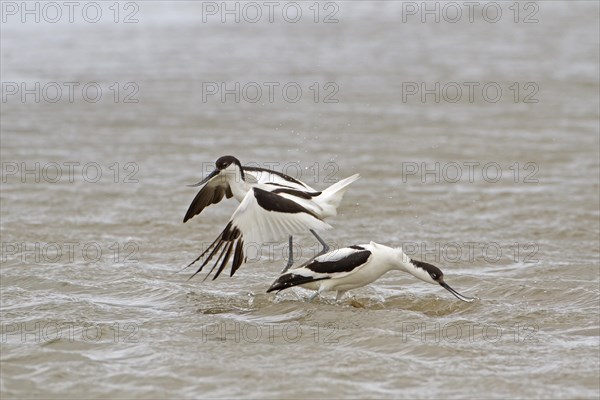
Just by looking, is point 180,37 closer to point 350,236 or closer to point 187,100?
point 187,100

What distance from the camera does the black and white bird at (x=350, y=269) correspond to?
8031 mm

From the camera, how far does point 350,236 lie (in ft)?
34.7

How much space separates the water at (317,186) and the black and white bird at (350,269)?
0.23 m

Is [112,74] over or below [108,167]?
over

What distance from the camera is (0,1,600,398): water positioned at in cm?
698

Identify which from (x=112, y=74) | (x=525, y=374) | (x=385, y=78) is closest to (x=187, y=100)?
(x=112, y=74)

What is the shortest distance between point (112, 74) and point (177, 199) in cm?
687

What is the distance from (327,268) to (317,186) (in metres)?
4.46
